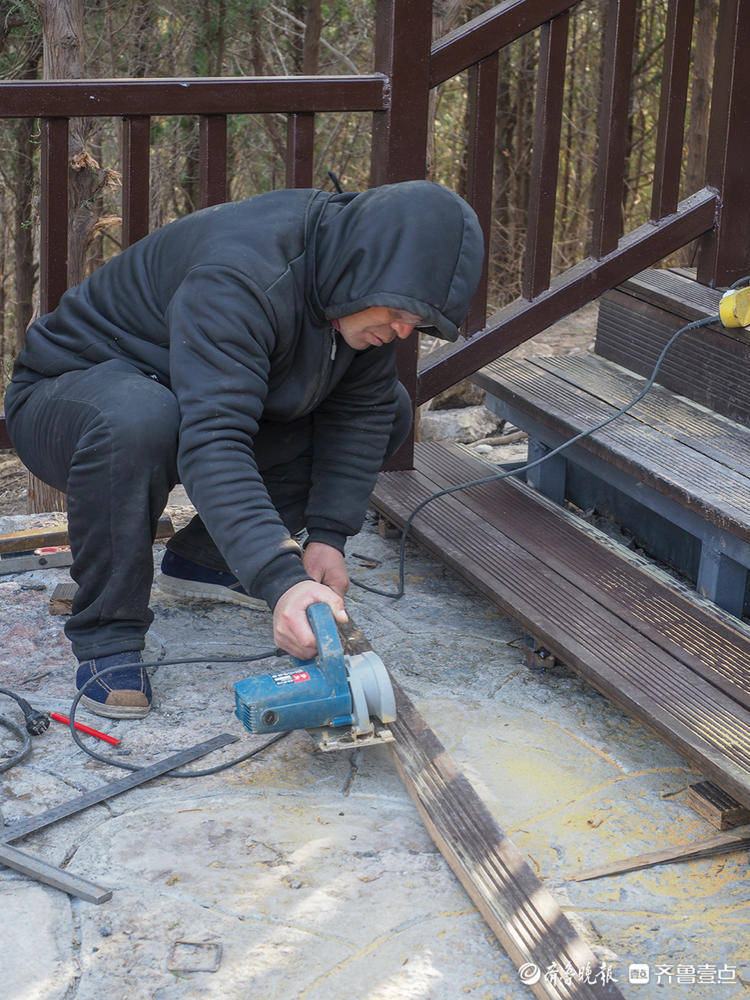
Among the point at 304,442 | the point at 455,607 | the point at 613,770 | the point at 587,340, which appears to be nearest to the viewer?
the point at 613,770

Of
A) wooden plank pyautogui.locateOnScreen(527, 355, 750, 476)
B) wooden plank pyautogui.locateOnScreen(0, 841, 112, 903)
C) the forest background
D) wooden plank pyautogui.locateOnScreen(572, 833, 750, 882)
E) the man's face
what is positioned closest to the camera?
wooden plank pyautogui.locateOnScreen(0, 841, 112, 903)

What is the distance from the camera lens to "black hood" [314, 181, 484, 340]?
2.52 meters

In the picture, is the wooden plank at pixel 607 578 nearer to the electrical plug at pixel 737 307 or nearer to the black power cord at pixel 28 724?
the electrical plug at pixel 737 307

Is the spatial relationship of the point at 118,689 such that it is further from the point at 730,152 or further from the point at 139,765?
the point at 730,152

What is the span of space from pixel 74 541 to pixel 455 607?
4.17ft

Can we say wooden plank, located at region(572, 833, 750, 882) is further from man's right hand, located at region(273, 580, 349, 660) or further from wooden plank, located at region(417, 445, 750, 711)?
man's right hand, located at region(273, 580, 349, 660)

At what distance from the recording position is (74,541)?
9.36 ft

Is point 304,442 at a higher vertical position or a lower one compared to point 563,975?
higher

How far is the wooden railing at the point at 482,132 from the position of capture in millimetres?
3490

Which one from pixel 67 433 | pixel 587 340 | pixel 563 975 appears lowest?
pixel 587 340

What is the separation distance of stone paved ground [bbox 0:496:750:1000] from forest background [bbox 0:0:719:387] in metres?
3.67

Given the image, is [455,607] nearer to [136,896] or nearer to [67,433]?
[67,433]

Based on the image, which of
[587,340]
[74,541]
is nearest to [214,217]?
[74,541]

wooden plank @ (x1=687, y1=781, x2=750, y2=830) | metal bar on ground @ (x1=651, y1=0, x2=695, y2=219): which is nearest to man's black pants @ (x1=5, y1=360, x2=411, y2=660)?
wooden plank @ (x1=687, y1=781, x2=750, y2=830)
